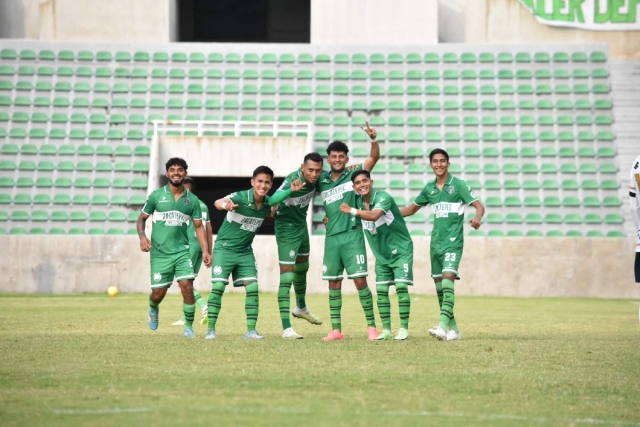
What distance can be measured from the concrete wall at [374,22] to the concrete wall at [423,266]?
10.3 meters

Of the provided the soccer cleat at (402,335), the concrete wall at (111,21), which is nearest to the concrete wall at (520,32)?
the concrete wall at (111,21)

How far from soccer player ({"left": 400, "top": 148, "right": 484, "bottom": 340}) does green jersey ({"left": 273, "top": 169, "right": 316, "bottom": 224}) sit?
145 centimetres

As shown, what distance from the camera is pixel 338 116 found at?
101 ft

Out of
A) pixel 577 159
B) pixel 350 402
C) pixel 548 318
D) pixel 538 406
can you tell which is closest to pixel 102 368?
pixel 350 402

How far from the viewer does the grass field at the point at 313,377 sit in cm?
668

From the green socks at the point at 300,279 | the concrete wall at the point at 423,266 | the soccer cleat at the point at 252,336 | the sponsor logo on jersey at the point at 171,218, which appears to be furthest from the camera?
the concrete wall at the point at 423,266

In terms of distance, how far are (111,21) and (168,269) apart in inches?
893

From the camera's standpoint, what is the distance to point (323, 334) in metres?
13.1

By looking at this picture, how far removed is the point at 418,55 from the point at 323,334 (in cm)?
2076

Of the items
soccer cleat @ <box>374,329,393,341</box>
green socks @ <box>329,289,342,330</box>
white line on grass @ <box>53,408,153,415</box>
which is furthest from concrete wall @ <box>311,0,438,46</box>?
white line on grass @ <box>53,408,153,415</box>

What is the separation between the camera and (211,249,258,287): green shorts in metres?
12.0

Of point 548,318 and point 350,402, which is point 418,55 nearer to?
point 548,318

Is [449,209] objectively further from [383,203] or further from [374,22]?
[374,22]

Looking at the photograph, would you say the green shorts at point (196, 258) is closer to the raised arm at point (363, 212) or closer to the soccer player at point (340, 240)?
the soccer player at point (340, 240)
